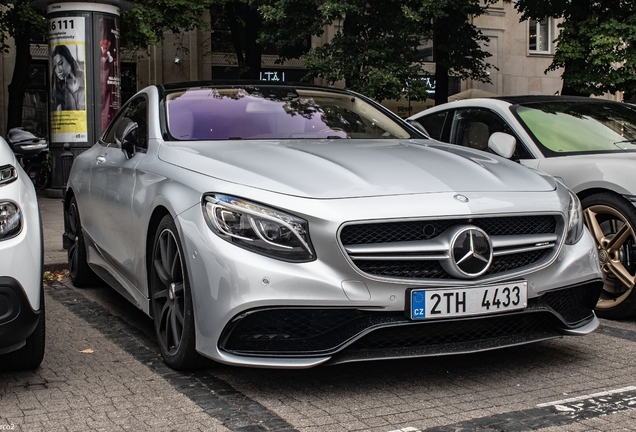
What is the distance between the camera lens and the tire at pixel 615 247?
17.7 feet

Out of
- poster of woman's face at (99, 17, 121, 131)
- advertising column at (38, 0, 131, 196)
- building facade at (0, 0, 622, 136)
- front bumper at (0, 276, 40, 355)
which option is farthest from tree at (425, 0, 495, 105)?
front bumper at (0, 276, 40, 355)

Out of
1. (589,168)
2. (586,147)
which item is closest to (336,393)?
A: (589,168)

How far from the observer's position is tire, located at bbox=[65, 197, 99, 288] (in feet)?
21.4

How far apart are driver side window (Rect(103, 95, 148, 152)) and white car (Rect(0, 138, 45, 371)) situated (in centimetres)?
117

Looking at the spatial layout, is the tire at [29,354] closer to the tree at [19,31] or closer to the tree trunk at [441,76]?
the tree at [19,31]

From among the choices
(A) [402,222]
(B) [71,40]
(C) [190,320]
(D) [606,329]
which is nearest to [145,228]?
(C) [190,320]

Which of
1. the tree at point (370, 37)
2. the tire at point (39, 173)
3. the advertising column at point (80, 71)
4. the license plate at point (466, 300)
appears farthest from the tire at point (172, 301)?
the tree at point (370, 37)

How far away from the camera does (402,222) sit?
3748 mm

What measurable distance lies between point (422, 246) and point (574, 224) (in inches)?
39.3

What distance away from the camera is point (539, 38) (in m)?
35.1

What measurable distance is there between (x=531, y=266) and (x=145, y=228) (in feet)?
6.51

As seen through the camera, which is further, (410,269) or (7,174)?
(7,174)

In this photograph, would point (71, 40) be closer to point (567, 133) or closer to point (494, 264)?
point (567, 133)

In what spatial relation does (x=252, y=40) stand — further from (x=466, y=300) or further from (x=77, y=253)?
(x=466, y=300)
